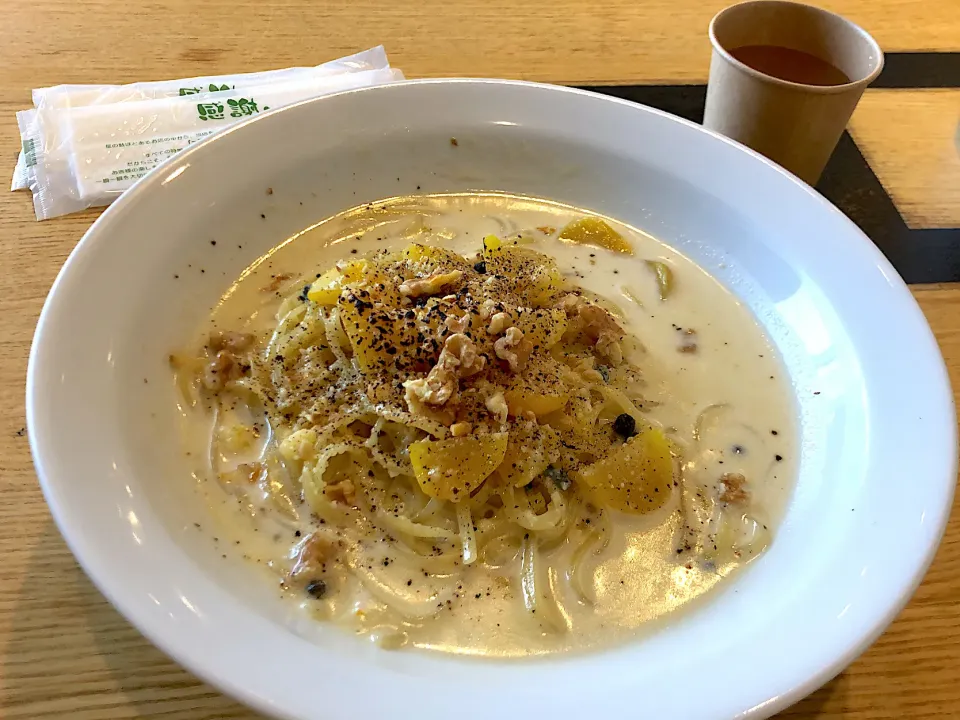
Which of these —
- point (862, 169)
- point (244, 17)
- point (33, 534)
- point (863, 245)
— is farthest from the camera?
point (244, 17)

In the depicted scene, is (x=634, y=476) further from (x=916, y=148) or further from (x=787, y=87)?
(x=916, y=148)

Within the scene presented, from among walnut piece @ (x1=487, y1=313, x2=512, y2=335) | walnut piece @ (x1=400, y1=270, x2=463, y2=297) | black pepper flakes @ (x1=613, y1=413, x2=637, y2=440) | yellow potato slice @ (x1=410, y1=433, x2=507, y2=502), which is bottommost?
black pepper flakes @ (x1=613, y1=413, x2=637, y2=440)

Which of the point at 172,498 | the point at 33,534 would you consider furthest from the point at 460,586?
the point at 33,534

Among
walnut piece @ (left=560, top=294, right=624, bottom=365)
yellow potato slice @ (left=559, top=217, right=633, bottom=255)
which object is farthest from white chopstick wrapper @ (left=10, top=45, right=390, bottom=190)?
walnut piece @ (left=560, top=294, right=624, bottom=365)

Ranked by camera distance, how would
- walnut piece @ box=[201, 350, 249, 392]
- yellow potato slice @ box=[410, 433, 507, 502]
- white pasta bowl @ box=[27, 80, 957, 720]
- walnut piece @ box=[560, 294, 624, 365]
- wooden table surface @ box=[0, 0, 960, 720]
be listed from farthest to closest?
1. walnut piece @ box=[560, 294, 624, 365]
2. walnut piece @ box=[201, 350, 249, 392]
3. yellow potato slice @ box=[410, 433, 507, 502]
4. wooden table surface @ box=[0, 0, 960, 720]
5. white pasta bowl @ box=[27, 80, 957, 720]

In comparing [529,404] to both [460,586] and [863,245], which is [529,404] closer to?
[460,586]

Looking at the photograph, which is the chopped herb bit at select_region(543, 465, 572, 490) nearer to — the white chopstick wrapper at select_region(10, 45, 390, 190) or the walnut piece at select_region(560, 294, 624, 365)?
the walnut piece at select_region(560, 294, 624, 365)

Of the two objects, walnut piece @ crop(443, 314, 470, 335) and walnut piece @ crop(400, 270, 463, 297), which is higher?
walnut piece @ crop(400, 270, 463, 297)
